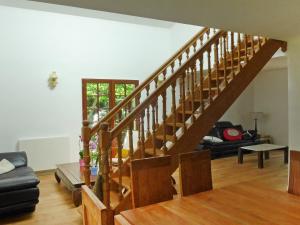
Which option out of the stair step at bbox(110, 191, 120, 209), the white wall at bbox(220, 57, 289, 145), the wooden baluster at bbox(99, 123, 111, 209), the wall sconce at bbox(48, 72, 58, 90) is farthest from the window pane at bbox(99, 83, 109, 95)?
the white wall at bbox(220, 57, 289, 145)

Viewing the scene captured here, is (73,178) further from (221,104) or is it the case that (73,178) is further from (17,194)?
(221,104)

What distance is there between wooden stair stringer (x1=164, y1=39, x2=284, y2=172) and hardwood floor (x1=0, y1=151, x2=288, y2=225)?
87 cm

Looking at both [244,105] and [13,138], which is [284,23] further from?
[244,105]

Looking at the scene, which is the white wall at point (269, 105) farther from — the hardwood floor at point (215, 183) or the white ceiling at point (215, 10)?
the white ceiling at point (215, 10)

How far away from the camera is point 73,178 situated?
4047 mm

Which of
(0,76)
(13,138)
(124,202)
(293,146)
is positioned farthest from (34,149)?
(293,146)

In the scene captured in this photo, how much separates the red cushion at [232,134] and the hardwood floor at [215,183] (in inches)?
21.6

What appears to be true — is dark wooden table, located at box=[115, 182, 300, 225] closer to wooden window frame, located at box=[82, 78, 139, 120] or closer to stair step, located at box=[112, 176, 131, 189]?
stair step, located at box=[112, 176, 131, 189]

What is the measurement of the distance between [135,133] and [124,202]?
249 centimetres

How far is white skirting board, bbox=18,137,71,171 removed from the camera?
5.57 m

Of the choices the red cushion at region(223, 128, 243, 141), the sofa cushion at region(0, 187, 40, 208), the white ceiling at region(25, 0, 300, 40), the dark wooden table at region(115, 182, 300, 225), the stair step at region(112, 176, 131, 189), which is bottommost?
the sofa cushion at region(0, 187, 40, 208)

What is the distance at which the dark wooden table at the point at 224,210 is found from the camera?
1.55 meters

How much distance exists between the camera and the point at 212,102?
344cm

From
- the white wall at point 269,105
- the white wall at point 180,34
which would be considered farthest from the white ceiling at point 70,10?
the white wall at point 269,105
